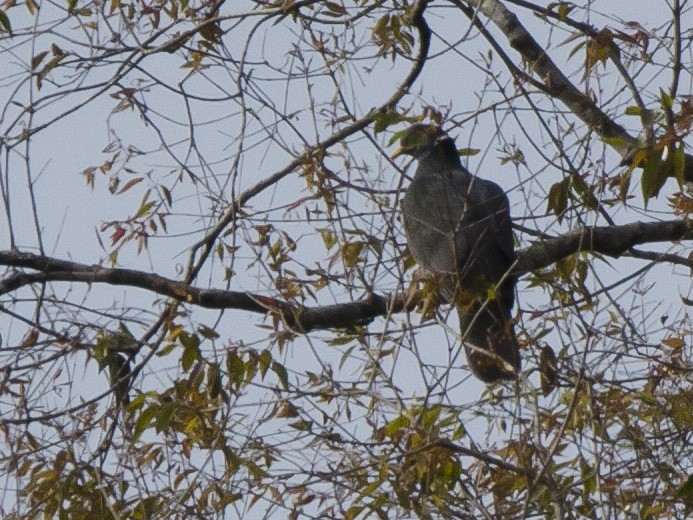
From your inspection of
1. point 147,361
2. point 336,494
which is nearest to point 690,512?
point 336,494

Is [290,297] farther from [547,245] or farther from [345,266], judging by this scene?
[547,245]

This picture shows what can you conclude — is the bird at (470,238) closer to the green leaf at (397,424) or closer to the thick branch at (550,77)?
the thick branch at (550,77)

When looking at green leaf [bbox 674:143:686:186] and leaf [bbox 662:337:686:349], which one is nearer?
green leaf [bbox 674:143:686:186]

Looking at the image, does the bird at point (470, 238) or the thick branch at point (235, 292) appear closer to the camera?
the thick branch at point (235, 292)

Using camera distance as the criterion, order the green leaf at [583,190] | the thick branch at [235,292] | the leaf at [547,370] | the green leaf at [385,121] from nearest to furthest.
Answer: the green leaf at [583,190] < the green leaf at [385,121] < the leaf at [547,370] < the thick branch at [235,292]

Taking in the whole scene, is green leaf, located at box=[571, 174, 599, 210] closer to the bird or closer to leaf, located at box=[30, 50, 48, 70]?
the bird

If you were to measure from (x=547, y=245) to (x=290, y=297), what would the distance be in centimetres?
122

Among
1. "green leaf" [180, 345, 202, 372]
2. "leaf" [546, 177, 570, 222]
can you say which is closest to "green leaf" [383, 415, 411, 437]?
"green leaf" [180, 345, 202, 372]

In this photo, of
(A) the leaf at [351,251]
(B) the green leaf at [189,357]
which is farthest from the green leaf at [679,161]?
(B) the green leaf at [189,357]

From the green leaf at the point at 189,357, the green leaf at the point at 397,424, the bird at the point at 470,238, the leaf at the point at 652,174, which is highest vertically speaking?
the bird at the point at 470,238

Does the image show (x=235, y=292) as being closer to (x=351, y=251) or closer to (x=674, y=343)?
(x=351, y=251)

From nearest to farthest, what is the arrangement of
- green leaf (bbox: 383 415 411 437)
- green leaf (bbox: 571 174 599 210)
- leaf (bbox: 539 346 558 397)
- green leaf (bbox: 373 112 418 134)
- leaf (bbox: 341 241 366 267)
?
green leaf (bbox: 383 415 411 437), green leaf (bbox: 571 174 599 210), green leaf (bbox: 373 112 418 134), leaf (bbox: 539 346 558 397), leaf (bbox: 341 241 366 267)

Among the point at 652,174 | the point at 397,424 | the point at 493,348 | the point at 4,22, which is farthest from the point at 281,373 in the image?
the point at 4,22

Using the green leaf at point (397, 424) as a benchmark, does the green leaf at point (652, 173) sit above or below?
above
